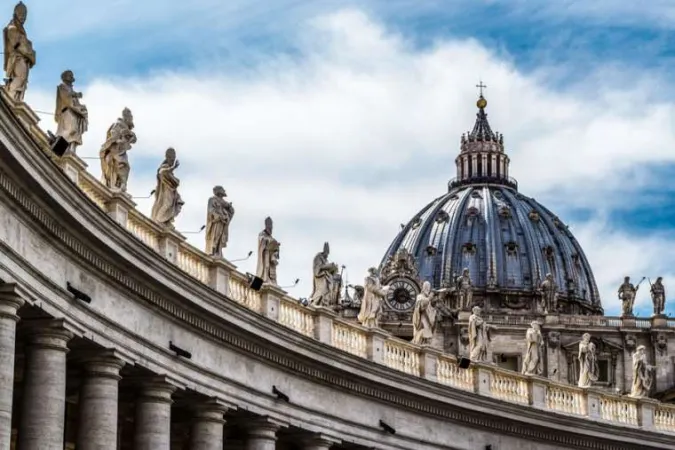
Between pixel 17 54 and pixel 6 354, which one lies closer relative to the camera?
pixel 6 354

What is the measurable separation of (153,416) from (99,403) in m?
3.49

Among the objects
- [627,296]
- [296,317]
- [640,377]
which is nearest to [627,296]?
[627,296]

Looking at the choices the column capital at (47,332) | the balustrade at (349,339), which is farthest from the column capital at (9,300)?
the balustrade at (349,339)

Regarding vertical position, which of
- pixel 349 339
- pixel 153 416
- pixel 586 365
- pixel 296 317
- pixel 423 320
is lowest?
pixel 153 416

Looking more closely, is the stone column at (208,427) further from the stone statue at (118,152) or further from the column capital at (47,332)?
the column capital at (47,332)

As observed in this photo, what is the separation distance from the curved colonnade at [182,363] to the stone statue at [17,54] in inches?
30.8

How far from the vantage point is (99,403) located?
46.4 metres

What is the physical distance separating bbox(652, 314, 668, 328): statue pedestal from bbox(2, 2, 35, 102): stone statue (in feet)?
471

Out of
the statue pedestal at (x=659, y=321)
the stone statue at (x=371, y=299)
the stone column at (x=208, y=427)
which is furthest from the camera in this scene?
the statue pedestal at (x=659, y=321)

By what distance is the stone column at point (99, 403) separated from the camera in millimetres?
46062

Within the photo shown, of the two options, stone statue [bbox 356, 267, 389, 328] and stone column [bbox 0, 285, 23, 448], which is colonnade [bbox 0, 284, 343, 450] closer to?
stone column [bbox 0, 285, 23, 448]

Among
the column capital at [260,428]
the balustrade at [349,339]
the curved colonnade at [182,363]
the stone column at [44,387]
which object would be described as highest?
the balustrade at [349,339]

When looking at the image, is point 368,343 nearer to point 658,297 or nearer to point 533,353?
point 533,353

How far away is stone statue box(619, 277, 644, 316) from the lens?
188500mm
